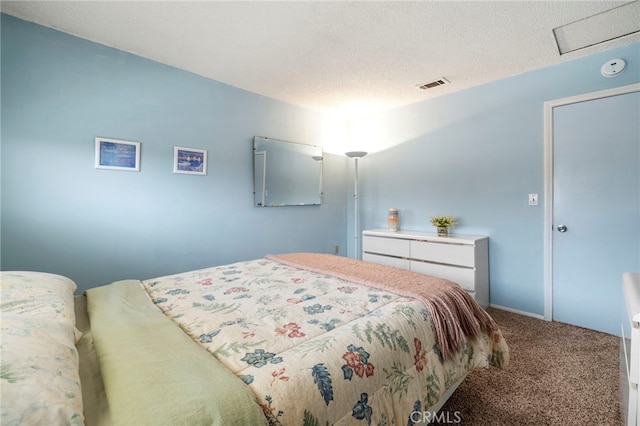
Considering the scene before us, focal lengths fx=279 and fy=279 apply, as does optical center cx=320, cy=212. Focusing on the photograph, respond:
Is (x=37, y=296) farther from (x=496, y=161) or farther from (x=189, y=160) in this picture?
(x=496, y=161)

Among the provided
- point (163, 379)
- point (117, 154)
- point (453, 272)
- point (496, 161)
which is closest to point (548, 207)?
point (496, 161)

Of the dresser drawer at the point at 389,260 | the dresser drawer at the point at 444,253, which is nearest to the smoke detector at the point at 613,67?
the dresser drawer at the point at 444,253

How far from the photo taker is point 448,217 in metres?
3.03

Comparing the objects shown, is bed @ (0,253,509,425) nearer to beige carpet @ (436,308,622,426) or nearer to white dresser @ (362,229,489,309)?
beige carpet @ (436,308,622,426)

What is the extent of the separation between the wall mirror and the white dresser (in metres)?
1.07

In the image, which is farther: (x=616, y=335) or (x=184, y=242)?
(x=184, y=242)

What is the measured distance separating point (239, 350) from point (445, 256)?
2362 mm

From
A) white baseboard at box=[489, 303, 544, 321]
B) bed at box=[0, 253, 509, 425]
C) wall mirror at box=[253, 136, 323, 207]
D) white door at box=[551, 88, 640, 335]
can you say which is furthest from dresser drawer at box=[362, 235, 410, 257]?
bed at box=[0, 253, 509, 425]

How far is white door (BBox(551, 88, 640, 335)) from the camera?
214cm

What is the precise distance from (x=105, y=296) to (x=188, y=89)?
2.01 m

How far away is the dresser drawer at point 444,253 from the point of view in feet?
8.46

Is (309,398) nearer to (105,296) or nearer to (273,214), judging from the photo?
(105,296)

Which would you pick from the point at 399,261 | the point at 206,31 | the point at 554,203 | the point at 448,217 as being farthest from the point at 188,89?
the point at 554,203

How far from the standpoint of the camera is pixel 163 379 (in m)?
0.68
